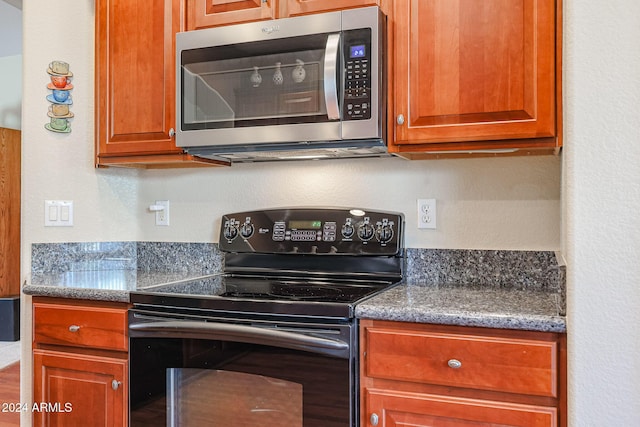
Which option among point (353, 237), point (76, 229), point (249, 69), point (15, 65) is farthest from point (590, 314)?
point (15, 65)

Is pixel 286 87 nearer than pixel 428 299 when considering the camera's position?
No

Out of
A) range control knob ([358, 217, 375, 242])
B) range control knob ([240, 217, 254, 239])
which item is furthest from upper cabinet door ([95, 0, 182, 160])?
range control knob ([358, 217, 375, 242])

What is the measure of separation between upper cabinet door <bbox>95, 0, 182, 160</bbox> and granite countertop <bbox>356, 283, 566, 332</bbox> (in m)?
1.05

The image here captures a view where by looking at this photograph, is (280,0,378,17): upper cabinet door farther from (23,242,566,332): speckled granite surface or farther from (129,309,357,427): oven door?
(129,309,357,427): oven door

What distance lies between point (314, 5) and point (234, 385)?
1.29 metres

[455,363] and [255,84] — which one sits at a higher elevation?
[255,84]

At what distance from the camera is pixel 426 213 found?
1.87 metres

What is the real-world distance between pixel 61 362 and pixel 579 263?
167 cm

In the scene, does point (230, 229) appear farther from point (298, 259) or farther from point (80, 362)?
point (80, 362)

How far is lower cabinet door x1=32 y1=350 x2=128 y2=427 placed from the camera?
165 centimetres

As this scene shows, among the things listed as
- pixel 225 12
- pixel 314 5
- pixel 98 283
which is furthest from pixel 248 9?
pixel 98 283

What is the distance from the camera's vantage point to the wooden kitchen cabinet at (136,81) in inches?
75.4

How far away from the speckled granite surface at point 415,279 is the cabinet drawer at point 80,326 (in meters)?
0.05

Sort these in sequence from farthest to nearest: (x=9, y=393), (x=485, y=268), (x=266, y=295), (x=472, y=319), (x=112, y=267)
Answer: (x=9, y=393), (x=112, y=267), (x=485, y=268), (x=266, y=295), (x=472, y=319)
